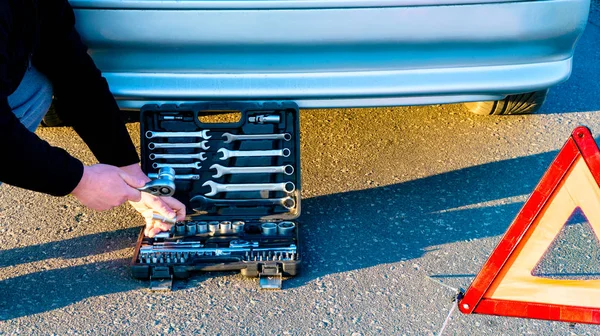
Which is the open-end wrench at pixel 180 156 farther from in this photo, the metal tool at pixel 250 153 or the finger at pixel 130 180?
the finger at pixel 130 180

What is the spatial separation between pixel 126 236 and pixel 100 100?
527mm

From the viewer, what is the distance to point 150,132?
2422 millimetres

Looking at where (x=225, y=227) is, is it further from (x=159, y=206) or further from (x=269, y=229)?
(x=159, y=206)

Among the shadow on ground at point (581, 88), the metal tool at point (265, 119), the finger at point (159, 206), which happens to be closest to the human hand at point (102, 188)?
the finger at point (159, 206)

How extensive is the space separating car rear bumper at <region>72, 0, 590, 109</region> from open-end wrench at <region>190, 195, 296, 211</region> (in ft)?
1.18

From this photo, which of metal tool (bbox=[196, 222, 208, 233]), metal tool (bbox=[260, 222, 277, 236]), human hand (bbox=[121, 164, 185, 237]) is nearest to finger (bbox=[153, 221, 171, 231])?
human hand (bbox=[121, 164, 185, 237])

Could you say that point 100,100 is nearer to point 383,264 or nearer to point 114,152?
point 114,152

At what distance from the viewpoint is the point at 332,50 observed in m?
2.27

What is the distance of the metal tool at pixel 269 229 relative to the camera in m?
2.34

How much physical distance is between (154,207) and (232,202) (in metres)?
0.37

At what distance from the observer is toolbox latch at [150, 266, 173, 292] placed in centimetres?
212

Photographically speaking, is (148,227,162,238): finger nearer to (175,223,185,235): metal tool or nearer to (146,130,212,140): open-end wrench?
(175,223,185,235): metal tool

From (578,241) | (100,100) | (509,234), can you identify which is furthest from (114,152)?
(578,241)

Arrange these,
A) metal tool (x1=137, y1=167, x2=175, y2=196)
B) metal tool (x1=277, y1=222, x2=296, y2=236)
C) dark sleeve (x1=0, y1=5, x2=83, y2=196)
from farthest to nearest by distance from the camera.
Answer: metal tool (x1=277, y1=222, x2=296, y2=236) → metal tool (x1=137, y1=167, x2=175, y2=196) → dark sleeve (x1=0, y1=5, x2=83, y2=196)
